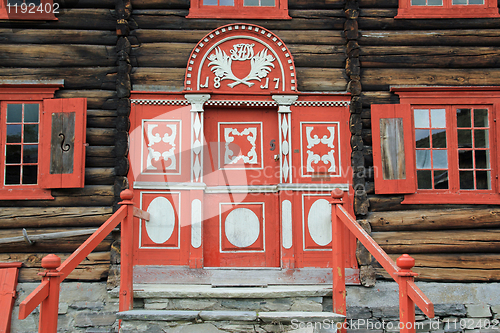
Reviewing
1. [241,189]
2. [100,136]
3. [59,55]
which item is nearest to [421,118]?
[241,189]

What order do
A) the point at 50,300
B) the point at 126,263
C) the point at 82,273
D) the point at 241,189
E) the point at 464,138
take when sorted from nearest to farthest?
the point at 50,300, the point at 126,263, the point at 82,273, the point at 241,189, the point at 464,138

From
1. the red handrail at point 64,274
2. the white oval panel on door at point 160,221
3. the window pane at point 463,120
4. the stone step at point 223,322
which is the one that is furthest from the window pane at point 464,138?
the red handrail at point 64,274

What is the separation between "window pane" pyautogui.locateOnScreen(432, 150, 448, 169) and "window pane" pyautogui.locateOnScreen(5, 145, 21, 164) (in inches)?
234

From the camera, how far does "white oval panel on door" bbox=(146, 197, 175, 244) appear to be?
5145 mm

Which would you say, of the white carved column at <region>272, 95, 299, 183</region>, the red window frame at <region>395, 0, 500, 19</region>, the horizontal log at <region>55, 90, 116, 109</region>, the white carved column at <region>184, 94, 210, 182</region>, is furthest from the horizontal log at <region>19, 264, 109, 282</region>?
the red window frame at <region>395, 0, 500, 19</region>

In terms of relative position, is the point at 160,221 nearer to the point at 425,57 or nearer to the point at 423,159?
the point at 423,159

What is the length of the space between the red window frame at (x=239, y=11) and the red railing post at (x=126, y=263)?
3.03 meters

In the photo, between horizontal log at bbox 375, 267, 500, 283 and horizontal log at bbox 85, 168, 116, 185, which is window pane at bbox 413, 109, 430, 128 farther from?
horizontal log at bbox 85, 168, 116, 185

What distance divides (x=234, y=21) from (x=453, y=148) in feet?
12.2

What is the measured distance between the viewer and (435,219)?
529 cm

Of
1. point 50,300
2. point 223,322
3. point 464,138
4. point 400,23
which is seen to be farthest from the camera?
point 400,23

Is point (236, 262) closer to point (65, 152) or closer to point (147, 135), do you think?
point (147, 135)

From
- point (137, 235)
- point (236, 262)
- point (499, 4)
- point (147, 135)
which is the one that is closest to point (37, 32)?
point (147, 135)

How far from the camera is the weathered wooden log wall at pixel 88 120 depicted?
5148mm
